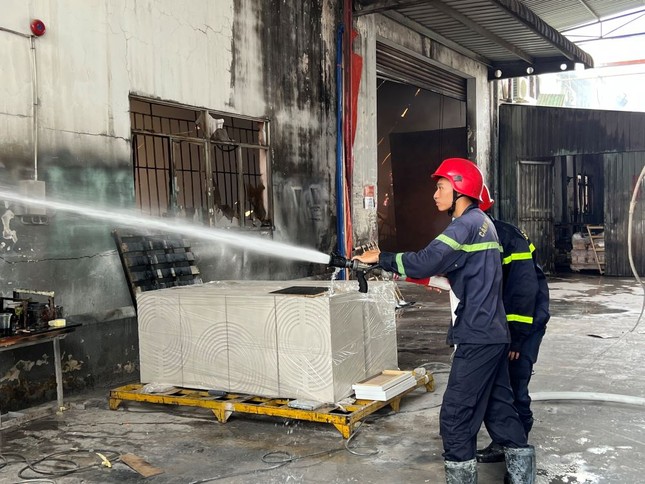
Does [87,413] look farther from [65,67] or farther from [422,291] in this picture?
[422,291]

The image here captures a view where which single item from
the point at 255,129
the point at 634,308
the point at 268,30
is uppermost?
the point at 268,30

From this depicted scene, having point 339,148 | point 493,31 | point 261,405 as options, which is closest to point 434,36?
point 493,31

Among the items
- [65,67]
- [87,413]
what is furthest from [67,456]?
[65,67]

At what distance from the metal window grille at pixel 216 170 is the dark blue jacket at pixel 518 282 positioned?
4.45 meters

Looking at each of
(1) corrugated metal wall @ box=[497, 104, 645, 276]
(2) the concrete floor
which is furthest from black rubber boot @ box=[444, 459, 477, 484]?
(1) corrugated metal wall @ box=[497, 104, 645, 276]

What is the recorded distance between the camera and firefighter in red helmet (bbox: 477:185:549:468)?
394 cm

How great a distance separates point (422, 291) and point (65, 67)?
9182 mm

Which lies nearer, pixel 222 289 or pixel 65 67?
pixel 222 289

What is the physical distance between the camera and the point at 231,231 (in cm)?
823

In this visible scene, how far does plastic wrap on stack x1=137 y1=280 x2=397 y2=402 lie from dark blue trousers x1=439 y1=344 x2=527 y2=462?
52.4 inches

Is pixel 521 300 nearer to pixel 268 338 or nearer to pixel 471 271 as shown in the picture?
pixel 471 271

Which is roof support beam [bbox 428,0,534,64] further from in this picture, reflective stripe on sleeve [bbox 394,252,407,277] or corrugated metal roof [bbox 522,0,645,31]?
reflective stripe on sleeve [bbox 394,252,407,277]

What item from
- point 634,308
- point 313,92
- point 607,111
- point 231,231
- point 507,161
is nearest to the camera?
point 231,231

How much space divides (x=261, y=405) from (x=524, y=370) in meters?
1.92
